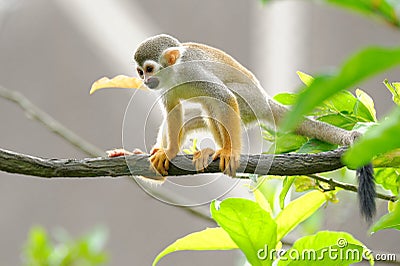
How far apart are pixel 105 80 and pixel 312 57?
2.99 metres

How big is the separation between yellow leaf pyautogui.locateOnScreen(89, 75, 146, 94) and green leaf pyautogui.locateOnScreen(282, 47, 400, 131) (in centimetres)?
82

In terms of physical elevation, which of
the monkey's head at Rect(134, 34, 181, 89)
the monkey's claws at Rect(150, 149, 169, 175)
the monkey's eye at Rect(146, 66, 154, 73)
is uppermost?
the monkey's head at Rect(134, 34, 181, 89)

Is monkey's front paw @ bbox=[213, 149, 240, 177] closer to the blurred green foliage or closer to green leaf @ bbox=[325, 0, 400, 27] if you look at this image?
green leaf @ bbox=[325, 0, 400, 27]

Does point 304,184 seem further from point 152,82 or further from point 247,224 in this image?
point 152,82

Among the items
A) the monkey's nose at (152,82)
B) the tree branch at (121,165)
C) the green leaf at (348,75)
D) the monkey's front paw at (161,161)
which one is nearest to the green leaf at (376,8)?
the green leaf at (348,75)

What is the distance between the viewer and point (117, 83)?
1190 mm

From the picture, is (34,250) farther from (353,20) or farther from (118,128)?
(353,20)

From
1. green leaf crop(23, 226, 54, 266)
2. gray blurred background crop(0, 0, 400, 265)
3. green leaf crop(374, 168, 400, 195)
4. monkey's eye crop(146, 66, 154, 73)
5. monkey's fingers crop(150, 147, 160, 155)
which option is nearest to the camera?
green leaf crop(374, 168, 400, 195)

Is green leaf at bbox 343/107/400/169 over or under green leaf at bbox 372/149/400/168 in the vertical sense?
under

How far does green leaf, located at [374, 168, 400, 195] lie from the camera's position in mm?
1083

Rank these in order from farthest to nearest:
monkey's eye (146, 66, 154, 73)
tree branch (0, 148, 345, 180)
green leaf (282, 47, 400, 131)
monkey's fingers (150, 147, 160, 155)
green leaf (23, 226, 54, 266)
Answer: green leaf (23, 226, 54, 266), monkey's eye (146, 66, 154, 73), monkey's fingers (150, 147, 160, 155), tree branch (0, 148, 345, 180), green leaf (282, 47, 400, 131)

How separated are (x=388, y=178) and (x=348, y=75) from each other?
0.77m

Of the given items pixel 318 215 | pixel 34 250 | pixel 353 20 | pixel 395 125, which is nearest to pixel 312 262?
pixel 395 125

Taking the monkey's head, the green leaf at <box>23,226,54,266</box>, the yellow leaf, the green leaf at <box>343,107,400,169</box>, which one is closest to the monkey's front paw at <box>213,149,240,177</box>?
the yellow leaf
